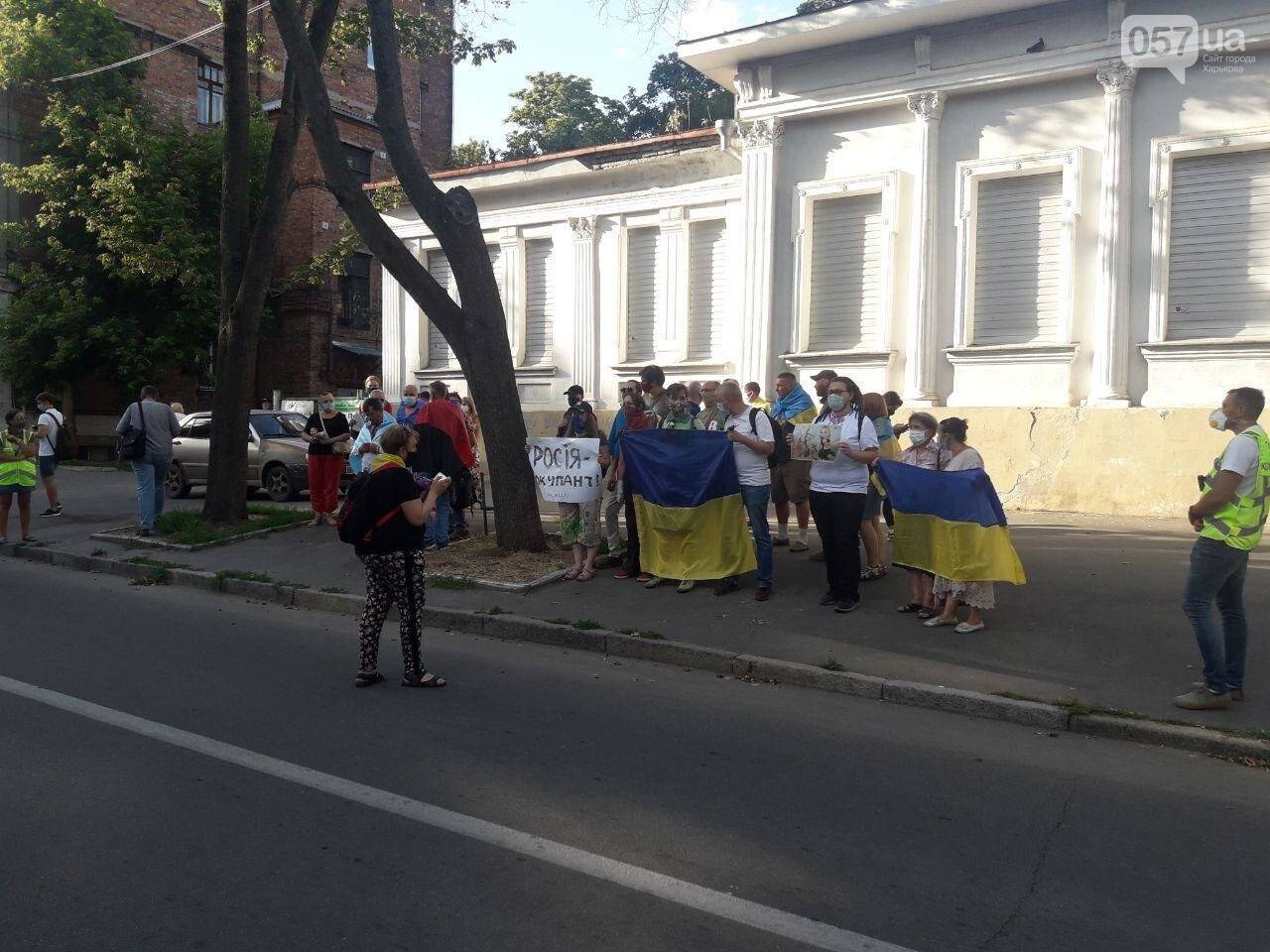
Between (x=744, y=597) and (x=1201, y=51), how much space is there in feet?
30.8

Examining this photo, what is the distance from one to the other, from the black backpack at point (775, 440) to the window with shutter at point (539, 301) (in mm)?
9751

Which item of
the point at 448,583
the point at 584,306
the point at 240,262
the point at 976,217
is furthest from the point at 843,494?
the point at 584,306

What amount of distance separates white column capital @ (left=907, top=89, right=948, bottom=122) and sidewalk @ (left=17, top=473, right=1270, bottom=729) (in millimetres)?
6181

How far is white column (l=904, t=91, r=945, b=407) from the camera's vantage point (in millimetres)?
14008

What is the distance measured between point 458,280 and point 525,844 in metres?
7.43

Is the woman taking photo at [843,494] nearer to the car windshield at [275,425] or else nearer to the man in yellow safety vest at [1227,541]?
the man in yellow safety vest at [1227,541]

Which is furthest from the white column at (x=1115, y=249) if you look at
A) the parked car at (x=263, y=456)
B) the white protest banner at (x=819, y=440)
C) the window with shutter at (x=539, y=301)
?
the parked car at (x=263, y=456)

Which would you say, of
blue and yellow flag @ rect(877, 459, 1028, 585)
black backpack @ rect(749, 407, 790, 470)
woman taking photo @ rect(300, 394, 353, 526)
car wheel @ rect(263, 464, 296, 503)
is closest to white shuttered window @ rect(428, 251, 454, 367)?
car wheel @ rect(263, 464, 296, 503)

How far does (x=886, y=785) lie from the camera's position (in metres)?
5.02

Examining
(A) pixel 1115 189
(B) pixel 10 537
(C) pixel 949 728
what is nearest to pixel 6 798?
(C) pixel 949 728

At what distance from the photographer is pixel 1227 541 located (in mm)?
5805

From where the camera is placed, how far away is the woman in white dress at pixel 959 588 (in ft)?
25.5

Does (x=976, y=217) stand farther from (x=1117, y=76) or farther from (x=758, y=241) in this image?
(x=758, y=241)

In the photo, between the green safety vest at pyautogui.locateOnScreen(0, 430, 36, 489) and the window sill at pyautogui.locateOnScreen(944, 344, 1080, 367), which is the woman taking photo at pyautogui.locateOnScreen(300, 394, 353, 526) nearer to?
the green safety vest at pyautogui.locateOnScreen(0, 430, 36, 489)
